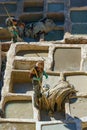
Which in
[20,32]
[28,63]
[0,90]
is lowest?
[0,90]

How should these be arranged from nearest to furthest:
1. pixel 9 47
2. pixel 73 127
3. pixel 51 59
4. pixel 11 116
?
pixel 73 127 < pixel 11 116 < pixel 51 59 < pixel 9 47

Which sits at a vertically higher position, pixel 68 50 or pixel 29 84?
pixel 68 50

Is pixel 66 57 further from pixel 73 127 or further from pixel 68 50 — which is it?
pixel 73 127

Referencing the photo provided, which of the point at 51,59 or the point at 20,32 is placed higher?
the point at 20,32

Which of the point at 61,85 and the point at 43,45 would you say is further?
the point at 43,45

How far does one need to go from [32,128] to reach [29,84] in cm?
210

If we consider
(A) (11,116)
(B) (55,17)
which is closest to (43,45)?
(B) (55,17)

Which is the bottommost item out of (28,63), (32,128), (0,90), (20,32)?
(32,128)

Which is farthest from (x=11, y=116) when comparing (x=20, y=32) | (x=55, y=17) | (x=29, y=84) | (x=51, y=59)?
(x=55, y=17)

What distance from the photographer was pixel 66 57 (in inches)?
499

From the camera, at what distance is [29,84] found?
1225 cm

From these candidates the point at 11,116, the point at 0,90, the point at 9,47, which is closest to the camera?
the point at 11,116

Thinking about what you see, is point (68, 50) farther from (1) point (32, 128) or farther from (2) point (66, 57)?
(1) point (32, 128)

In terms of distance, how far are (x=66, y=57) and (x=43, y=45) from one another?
89cm
